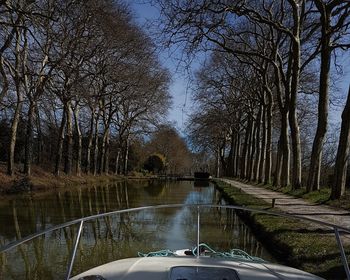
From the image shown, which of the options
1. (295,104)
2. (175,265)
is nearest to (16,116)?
(295,104)

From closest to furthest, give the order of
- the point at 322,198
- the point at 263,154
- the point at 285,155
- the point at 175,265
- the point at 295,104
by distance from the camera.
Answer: the point at 175,265 < the point at 322,198 < the point at 295,104 < the point at 285,155 < the point at 263,154

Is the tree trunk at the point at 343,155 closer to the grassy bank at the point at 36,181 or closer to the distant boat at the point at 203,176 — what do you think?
the grassy bank at the point at 36,181

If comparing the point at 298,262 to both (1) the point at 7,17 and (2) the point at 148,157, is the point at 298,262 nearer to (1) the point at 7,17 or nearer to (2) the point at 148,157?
(1) the point at 7,17

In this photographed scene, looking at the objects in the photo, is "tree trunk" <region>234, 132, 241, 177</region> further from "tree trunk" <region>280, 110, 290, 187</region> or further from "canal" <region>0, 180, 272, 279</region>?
"canal" <region>0, 180, 272, 279</region>

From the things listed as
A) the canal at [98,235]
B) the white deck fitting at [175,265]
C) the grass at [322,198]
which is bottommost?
the canal at [98,235]

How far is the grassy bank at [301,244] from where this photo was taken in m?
8.16

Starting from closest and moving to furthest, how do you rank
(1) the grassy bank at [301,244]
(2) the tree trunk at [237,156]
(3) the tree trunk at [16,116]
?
(1) the grassy bank at [301,244]
(3) the tree trunk at [16,116]
(2) the tree trunk at [237,156]

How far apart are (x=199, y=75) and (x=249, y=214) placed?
2193cm

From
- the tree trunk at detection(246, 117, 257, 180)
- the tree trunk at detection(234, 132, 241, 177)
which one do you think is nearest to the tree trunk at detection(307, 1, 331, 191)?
the tree trunk at detection(246, 117, 257, 180)

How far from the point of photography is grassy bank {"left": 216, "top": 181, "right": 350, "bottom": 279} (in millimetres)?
8164

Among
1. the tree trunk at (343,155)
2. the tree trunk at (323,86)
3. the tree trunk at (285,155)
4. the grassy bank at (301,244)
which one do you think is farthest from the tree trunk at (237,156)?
the grassy bank at (301,244)

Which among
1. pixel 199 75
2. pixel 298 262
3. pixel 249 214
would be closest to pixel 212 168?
pixel 199 75

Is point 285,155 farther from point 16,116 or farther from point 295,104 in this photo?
point 16,116

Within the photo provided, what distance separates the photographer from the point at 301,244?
396 inches
